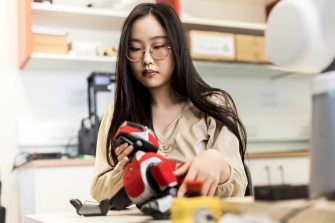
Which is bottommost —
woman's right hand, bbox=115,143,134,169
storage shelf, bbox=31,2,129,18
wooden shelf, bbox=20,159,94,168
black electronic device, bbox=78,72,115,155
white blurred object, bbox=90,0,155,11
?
wooden shelf, bbox=20,159,94,168

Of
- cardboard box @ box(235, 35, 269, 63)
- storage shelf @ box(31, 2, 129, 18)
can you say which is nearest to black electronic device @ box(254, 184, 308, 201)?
storage shelf @ box(31, 2, 129, 18)

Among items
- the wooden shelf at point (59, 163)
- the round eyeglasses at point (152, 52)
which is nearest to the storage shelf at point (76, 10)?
the wooden shelf at point (59, 163)

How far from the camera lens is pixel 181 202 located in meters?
0.51

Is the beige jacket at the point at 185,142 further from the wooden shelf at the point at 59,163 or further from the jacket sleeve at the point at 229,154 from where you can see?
the wooden shelf at the point at 59,163

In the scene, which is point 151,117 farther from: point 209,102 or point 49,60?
point 49,60

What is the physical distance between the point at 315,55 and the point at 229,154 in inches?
23.0

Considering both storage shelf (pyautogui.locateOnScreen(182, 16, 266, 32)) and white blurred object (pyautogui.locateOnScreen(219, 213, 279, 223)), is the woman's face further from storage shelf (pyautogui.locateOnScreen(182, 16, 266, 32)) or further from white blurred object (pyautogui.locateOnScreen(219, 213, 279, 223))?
storage shelf (pyautogui.locateOnScreen(182, 16, 266, 32))

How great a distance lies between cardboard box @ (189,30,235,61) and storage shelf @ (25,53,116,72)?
1.53 feet

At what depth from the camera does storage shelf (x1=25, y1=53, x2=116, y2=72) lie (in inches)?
95.1

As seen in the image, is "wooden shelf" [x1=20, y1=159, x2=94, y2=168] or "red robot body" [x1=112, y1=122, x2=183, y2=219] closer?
"red robot body" [x1=112, y1=122, x2=183, y2=219]

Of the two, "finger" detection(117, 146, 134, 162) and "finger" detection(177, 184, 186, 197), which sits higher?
"finger" detection(117, 146, 134, 162)

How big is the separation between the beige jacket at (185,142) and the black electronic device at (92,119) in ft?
3.49

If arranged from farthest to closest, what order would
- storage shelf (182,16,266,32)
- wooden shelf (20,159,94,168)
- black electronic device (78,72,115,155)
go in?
storage shelf (182,16,266,32)
black electronic device (78,72,115,155)
wooden shelf (20,159,94,168)

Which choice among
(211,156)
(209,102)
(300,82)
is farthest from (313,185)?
(300,82)
